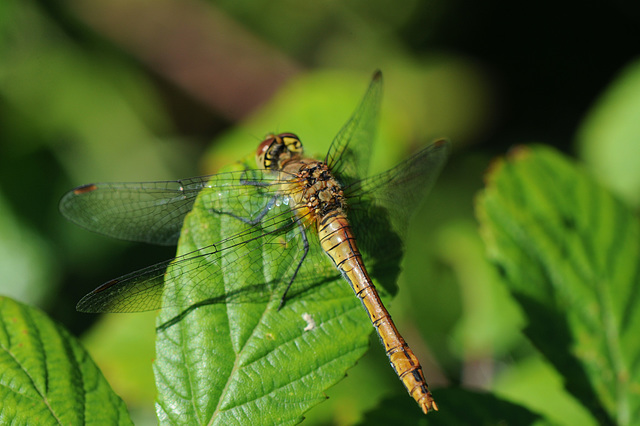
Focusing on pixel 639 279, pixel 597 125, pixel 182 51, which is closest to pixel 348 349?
pixel 639 279

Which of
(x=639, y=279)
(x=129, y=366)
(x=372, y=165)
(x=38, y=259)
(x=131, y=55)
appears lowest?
(x=639, y=279)

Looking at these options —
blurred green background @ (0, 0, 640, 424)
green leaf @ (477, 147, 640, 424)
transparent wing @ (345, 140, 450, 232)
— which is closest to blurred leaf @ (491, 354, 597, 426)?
blurred green background @ (0, 0, 640, 424)

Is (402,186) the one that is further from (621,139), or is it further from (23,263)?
(23,263)

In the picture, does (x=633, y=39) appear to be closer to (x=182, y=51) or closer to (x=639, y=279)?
(x=639, y=279)

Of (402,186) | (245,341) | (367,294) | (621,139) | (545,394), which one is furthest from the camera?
(621,139)

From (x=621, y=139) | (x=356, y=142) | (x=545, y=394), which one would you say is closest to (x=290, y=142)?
(x=356, y=142)

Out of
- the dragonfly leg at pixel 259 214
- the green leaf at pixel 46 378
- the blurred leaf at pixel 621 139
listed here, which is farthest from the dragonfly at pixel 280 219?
the blurred leaf at pixel 621 139

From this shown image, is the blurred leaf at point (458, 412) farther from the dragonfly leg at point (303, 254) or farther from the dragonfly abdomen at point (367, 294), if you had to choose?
the dragonfly leg at point (303, 254)
